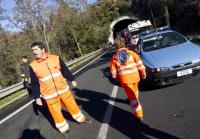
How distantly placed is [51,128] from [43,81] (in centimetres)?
164

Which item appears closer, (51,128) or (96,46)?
(51,128)

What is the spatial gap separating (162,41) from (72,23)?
1865 inches

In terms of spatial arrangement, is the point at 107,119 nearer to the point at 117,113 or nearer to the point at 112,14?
the point at 117,113

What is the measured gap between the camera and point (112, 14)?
240 ft

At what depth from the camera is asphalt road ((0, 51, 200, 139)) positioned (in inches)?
249

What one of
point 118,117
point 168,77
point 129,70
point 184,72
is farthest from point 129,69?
point 184,72

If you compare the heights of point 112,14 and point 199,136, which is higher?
point 199,136

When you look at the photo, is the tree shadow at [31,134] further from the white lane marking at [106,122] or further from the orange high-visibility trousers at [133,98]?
the orange high-visibility trousers at [133,98]

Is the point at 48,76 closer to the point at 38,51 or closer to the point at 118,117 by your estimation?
the point at 38,51

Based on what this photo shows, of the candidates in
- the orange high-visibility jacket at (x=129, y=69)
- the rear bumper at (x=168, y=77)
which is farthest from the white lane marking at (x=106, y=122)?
the rear bumper at (x=168, y=77)

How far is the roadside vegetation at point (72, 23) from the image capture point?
117 ft

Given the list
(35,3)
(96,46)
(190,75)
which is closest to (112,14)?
(96,46)

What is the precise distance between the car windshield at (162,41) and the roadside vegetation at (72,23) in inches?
607

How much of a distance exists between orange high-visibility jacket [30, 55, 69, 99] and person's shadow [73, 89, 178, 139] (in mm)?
1393
